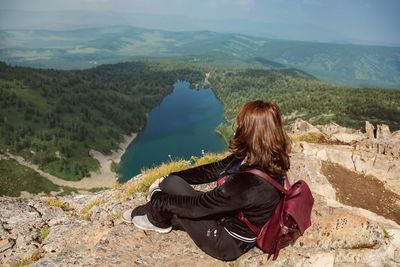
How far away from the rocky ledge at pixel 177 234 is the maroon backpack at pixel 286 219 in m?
0.67

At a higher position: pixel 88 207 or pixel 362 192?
pixel 362 192

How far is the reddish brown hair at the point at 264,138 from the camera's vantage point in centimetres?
591

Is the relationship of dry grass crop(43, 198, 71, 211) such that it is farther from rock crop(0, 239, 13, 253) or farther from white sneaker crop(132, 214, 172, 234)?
white sneaker crop(132, 214, 172, 234)

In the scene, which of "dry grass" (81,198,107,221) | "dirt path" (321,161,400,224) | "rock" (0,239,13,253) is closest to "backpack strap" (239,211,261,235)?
"rock" (0,239,13,253)

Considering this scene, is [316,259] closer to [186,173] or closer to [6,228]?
[186,173]

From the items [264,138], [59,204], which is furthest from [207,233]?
[59,204]

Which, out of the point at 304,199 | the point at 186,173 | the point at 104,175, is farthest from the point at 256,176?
the point at 104,175

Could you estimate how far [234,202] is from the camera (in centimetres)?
596

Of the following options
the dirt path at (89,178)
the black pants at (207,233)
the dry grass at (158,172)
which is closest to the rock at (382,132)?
the dry grass at (158,172)

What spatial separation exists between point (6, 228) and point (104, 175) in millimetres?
182164

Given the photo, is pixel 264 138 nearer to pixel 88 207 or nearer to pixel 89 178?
pixel 88 207

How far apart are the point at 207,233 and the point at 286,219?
5.92 ft

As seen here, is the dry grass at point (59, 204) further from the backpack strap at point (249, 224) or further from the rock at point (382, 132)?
the rock at point (382, 132)

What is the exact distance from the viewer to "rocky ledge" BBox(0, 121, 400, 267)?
312 inches
